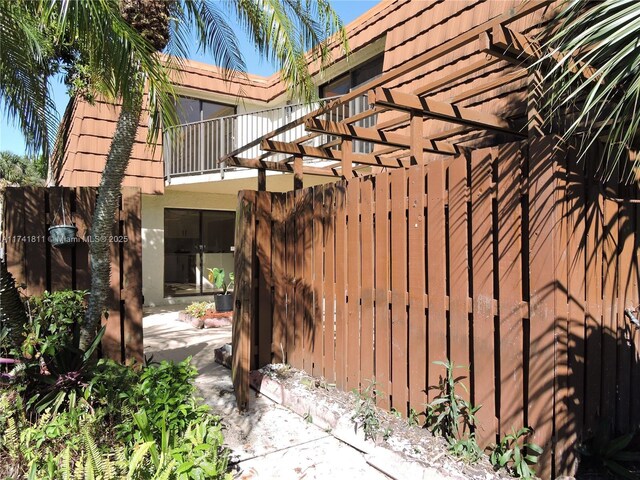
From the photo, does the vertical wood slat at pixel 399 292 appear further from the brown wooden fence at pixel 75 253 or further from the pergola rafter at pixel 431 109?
the brown wooden fence at pixel 75 253

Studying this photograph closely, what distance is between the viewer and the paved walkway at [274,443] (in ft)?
10.1

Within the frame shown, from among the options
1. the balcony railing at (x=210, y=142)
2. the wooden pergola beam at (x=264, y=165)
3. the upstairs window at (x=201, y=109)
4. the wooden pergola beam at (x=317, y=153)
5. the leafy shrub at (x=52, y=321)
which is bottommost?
the leafy shrub at (x=52, y=321)

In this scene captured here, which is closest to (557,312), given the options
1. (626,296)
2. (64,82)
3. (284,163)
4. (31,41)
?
(626,296)

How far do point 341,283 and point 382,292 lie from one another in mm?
604

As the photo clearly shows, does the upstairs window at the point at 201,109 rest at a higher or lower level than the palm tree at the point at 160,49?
higher

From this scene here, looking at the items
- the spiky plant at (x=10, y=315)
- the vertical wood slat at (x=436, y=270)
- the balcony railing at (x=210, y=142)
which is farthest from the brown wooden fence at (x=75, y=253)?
the balcony railing at (x=210, y=142)

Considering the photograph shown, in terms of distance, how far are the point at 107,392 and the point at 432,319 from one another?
255 centimetres

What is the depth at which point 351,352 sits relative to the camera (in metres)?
4.04

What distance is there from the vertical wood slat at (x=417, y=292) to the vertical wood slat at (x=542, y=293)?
2.81 feet

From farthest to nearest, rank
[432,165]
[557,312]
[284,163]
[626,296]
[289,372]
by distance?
1. [284,163]
2. [289,372]
3. [432,165]
4. [626,296]
5. [557,312]

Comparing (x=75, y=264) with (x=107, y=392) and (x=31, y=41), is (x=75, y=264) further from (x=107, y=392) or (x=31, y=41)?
(x=31, y=41)

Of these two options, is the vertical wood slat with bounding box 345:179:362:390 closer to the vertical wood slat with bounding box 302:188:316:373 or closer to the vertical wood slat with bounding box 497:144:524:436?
the vertical wood slat with bounding box 302:188:316:373

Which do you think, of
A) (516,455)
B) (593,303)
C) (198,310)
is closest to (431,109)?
(593,303)

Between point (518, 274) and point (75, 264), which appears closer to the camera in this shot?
point (518, 274)
